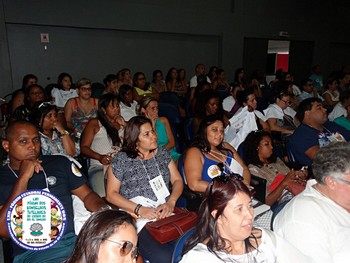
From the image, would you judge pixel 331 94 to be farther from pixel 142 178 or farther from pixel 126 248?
pixel 126 248

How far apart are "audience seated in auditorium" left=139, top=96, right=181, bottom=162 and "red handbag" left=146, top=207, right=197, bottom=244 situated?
143cm

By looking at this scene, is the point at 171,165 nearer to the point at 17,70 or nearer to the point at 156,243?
the point at 156,243

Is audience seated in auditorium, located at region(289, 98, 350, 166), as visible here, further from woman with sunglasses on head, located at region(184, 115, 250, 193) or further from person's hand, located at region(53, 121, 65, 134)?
person's hand, located at region(53, 121, 65, 134)

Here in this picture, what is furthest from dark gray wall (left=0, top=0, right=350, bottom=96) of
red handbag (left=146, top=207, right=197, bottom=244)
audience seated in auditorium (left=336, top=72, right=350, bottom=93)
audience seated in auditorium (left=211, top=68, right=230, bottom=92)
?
red handbag (left=146, top=207, right=197, bottom=244)

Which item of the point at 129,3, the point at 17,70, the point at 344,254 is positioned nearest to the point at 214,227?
the point at 344,254

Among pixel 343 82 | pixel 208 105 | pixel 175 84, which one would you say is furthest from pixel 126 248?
pixel 343 82

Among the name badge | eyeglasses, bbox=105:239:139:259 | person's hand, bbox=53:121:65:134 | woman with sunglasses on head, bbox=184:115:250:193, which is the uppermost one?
eyeglasses, bbox=105:239:139:259

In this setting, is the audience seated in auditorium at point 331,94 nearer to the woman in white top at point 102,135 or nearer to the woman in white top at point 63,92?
the woman in white top at point 102,135

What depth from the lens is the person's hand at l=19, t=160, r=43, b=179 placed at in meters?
1.85

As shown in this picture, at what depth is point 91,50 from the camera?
7617 mm

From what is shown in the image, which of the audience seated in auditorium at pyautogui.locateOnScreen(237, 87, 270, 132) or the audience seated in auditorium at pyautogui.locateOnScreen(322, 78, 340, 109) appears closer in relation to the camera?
the audience seated in auditorium at pyautogui.locateOnScreen(237, 87, 270, 132)

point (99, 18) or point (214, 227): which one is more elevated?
point (99, 18)

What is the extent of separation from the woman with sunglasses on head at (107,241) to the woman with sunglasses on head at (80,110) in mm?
3137

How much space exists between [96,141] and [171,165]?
1.18 meters
